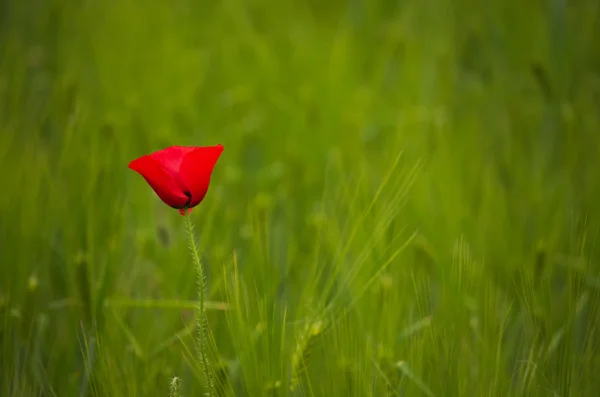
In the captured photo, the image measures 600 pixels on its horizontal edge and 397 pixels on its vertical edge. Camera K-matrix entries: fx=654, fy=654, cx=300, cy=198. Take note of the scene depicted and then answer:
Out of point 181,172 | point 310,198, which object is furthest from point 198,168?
point 310,198

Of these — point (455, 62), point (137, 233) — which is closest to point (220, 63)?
point (455, 62)

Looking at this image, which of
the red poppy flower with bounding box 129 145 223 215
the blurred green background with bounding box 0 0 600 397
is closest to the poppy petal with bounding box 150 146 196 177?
the red poppy flower with bounding box 129 145 223 215

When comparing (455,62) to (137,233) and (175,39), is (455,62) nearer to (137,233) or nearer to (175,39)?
(175,39)

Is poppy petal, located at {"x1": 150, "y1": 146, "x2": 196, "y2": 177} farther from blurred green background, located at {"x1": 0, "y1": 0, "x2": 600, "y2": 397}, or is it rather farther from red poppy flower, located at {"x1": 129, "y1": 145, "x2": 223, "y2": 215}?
blurred green background, located at {"x1": 0, "y1": 0, "x2": 600, "y2": 397}

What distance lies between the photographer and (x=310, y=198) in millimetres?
1166

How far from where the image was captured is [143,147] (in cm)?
124

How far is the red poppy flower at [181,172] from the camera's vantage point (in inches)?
21.9

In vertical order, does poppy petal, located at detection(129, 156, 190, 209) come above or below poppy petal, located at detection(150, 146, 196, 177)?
below

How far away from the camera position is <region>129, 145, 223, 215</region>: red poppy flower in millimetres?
556

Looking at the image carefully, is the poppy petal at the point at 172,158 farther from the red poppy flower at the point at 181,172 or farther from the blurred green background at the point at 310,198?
the blurred green background at the point at 310,198

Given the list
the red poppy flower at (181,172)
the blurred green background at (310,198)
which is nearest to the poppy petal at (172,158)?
the red poppy flower at (181,172)

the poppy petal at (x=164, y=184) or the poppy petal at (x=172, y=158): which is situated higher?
the poppy petal at (x=172, y=158)

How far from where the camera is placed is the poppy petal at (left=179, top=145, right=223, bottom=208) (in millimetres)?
555

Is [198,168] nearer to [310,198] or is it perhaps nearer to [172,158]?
[172,158]
